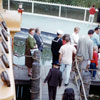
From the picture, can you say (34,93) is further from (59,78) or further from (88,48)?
(88,48)

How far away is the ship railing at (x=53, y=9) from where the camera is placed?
16547 mm

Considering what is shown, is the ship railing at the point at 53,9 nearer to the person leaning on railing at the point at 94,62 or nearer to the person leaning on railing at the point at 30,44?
the person leaning on railing at the point at 94,62

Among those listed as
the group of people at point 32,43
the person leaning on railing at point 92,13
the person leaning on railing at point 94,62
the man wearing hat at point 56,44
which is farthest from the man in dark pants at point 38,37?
the person leaning on railing at point 92,13

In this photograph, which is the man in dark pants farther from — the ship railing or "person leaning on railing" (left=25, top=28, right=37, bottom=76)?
the ship railing

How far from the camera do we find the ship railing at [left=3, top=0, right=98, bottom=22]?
1655 centimetres

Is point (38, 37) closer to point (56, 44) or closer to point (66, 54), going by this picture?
point (56, 44)

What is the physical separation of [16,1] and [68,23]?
4.04 meters

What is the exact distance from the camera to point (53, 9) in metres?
17.0

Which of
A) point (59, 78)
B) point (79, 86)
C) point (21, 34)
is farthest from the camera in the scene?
point (21, 34)

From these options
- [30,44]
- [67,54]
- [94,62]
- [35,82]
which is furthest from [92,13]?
[35,82]

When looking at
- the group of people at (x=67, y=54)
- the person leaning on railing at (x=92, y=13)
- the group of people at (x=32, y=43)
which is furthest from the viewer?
the person leaning on railing at (x=92, y=13)

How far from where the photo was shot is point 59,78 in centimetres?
641

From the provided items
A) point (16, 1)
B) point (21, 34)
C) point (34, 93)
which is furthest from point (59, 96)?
point (16, 1)

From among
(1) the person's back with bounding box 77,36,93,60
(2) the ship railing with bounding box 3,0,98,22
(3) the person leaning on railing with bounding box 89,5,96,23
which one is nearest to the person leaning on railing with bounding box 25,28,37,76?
(1) the person's back with bounding box 77,36,93,60
